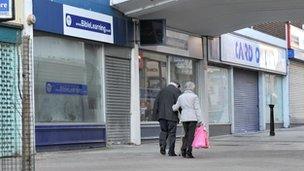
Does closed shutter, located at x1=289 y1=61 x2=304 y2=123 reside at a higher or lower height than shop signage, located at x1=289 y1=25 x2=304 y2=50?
lower

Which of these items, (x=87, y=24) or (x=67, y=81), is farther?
(x=87, y=24)

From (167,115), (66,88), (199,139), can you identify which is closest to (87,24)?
(66,88)

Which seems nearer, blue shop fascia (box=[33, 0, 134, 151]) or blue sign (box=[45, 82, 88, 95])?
blue shop fascia (box=[33, 0, 134, 151])

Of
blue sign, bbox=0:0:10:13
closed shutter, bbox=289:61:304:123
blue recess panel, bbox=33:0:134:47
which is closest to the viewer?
blue sign, bbox=0:0:10:13

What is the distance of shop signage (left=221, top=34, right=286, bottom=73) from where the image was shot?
23828 mm

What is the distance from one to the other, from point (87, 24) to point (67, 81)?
5.18 ft

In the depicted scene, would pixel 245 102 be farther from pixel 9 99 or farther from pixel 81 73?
pixel 9 99

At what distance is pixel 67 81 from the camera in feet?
50.6

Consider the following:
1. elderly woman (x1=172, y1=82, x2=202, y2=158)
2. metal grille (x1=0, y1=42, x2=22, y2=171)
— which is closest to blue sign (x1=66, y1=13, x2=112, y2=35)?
metal grille (x1=0, y1=42, x2=22, y2=171)

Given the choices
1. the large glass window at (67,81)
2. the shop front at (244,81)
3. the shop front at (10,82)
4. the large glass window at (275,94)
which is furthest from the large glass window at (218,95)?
the shop front at (10,82)

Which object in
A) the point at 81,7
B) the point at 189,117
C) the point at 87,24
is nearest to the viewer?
the point at 189,117

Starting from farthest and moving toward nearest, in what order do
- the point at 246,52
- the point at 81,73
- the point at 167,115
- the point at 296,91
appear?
1. the point at 296,91
2. the point at 246,52
3. the point at 81,73
4. the point at 167,115

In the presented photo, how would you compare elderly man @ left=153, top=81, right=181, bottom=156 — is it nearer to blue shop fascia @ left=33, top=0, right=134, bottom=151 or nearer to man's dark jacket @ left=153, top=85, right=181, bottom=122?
man's dark jacket @ left=153, top=85, right=181, bottom=122

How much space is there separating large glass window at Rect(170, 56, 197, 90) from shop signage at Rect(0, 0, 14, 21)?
45.0 feet
